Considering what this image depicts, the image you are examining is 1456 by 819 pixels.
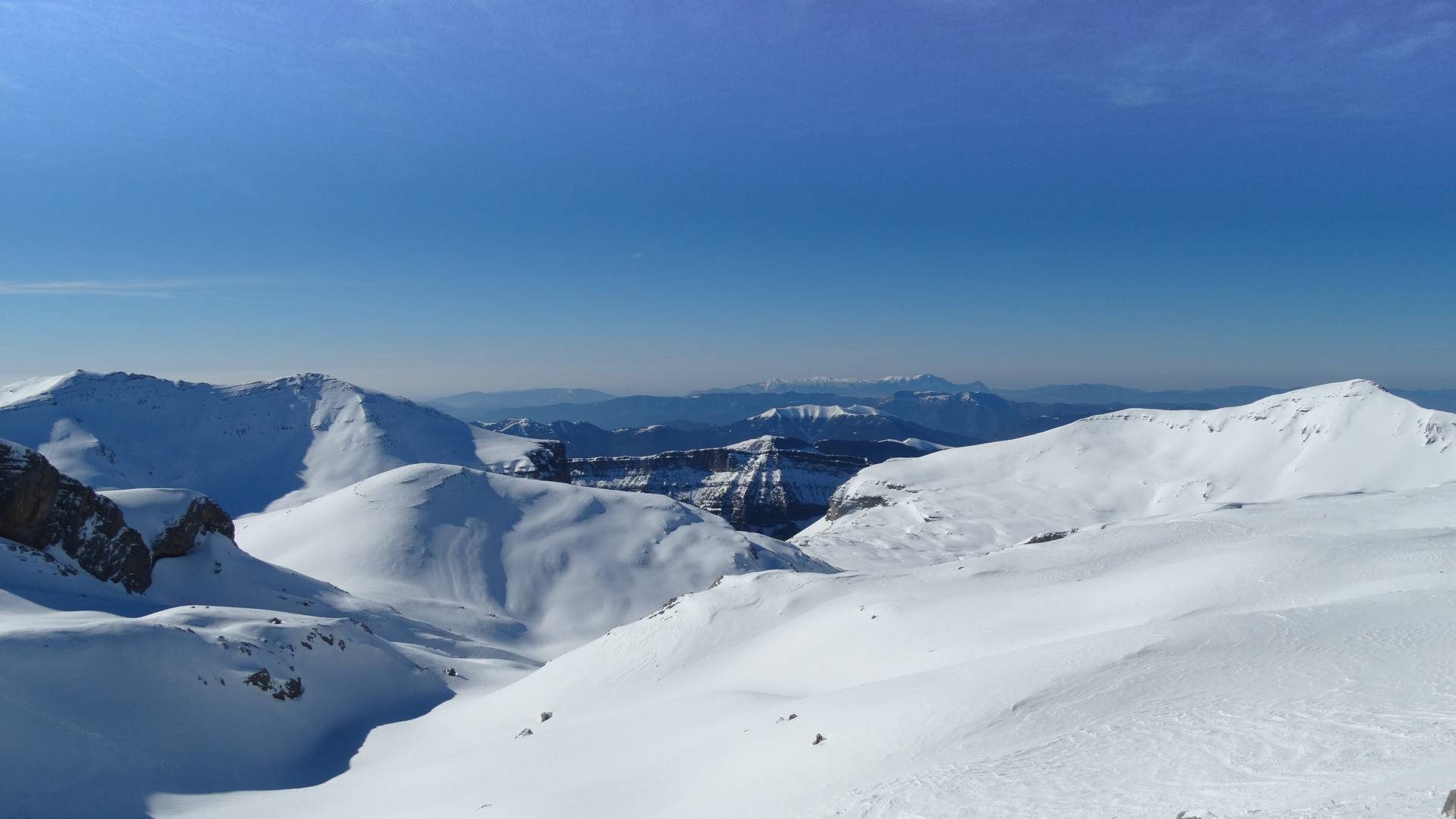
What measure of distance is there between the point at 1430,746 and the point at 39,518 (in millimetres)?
50791

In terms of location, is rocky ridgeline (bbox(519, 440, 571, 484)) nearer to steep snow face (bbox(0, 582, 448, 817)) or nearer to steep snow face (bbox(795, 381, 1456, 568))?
steep snow face (bbox(795, 381, 1456, 568))

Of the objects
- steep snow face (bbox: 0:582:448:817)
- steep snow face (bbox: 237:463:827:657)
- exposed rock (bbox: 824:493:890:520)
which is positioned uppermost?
steep snow face (bbox: 0:582:448:817)

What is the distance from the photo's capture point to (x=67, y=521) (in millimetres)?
37781

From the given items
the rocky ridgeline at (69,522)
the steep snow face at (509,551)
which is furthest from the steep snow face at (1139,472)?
the rocky ridgeline at (69,522)

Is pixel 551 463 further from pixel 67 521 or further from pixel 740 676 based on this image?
pixel 740 676

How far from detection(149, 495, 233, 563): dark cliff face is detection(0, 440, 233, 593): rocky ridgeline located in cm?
22

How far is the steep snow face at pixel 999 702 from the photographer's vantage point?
1103cm

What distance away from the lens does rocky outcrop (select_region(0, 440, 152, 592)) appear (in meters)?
35.4

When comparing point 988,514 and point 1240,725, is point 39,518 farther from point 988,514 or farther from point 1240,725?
point 988,514

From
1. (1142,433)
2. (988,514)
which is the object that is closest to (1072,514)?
(988,514)

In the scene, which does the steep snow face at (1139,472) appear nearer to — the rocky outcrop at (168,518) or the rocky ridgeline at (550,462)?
the rocky ridgeline at (550,462)

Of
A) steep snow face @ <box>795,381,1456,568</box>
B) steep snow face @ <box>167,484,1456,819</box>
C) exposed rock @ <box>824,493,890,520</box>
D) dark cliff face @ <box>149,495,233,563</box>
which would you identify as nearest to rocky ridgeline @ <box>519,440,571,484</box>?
exposed rock @ <box>824,493,890,520</box>

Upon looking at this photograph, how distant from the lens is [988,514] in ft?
377

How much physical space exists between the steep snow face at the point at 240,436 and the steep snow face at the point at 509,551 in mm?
60639
